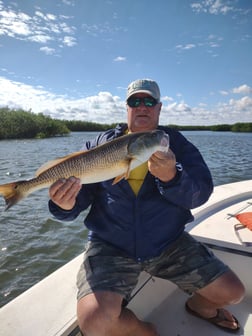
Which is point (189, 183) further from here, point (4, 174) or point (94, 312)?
point (4, 174)

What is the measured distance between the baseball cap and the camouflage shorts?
1444mm

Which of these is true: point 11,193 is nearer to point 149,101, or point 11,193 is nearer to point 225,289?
point 149,101

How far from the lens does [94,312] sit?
210 cm

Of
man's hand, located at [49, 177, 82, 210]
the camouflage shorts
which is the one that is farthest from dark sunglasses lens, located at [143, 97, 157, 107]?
the camouflage shorts

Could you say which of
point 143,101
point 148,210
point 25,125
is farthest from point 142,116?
point 25,125

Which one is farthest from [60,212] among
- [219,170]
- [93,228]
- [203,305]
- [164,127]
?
[219,170]

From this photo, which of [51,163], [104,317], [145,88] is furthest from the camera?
[145,88]

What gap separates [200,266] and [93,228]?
1.03m

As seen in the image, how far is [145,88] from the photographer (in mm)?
2926

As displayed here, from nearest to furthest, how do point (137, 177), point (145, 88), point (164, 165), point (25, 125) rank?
point (164, 165) < point (137, 177) < point (145, 88) < point (25, 125)

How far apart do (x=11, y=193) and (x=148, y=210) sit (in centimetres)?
118

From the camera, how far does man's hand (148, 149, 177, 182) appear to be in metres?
2.33

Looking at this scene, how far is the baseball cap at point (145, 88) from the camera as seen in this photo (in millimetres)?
2926

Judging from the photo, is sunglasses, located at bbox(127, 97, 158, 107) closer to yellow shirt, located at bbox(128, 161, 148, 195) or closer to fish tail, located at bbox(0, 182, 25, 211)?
yellow shirt, located at bbox(128, 161, 148, 195)
